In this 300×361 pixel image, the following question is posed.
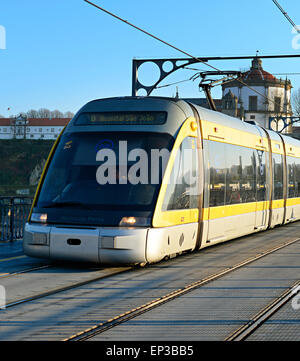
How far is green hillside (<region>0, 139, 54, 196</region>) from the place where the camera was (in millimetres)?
137625

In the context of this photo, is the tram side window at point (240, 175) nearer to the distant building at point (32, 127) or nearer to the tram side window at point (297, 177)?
the tram side window at point (297, 177)

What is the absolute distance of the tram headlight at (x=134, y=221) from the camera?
1034 cm

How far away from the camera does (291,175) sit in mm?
22094

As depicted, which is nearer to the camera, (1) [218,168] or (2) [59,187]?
(2) [59,187]

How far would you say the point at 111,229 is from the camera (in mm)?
10281

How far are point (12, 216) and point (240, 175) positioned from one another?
5708mm

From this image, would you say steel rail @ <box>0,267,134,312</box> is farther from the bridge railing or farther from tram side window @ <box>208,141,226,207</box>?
the bridge railing

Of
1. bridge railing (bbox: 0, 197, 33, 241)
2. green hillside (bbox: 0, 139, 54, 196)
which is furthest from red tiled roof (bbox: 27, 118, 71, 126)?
bridge railing (bbox: 0, 197, 33, 241)

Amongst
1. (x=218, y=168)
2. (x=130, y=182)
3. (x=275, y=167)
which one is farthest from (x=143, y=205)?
(x=275, y=167)

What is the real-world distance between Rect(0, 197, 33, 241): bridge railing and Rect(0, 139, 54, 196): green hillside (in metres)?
119

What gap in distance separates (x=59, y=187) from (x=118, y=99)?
2207 mm

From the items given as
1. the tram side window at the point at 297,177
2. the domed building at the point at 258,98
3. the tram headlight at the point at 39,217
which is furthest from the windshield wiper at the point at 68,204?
the domed building at the point at 258,98
